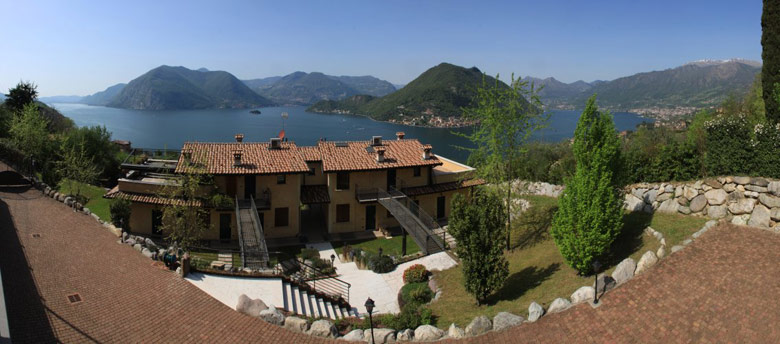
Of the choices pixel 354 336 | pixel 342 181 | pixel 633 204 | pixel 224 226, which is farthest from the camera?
pixel 342 181

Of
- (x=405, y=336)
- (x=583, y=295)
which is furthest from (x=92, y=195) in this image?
(x=583, y=295)

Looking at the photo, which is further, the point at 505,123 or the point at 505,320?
the point at 505,123

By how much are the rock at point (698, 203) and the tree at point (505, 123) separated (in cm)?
748

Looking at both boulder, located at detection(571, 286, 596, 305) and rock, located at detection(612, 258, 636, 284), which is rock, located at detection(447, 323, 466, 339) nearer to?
boulder, located at detection(571, 286, 596, 305)

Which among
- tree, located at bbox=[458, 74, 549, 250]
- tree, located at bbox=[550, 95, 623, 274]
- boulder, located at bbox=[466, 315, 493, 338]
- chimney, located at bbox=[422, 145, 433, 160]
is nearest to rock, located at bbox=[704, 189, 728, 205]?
tree, located at bbox=[550, 95, 623, 274]

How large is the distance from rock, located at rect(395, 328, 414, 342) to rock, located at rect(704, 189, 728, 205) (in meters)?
14.0

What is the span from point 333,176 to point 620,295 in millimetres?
20820

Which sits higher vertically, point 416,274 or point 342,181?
point 342,181

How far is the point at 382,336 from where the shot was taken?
13320 millimetres

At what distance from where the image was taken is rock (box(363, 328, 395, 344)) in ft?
43.4

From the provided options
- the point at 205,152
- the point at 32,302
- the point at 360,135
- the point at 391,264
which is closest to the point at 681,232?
the point at 391,264

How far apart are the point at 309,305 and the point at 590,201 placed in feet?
39.0

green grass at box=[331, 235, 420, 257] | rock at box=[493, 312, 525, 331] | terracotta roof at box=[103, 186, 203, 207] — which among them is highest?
terracotta roof at box=[103, 186, 203, 207]

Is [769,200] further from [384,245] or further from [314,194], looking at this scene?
[314,194]
